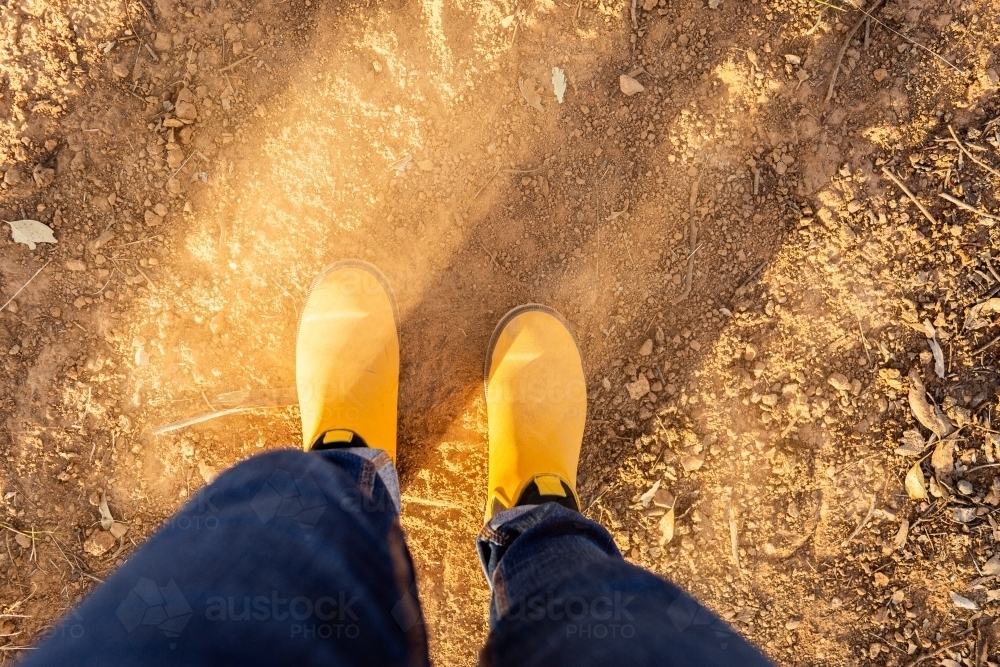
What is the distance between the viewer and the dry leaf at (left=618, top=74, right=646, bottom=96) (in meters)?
1.85

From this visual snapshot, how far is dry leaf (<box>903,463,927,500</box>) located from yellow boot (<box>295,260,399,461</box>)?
5.49ft

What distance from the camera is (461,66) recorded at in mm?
1848

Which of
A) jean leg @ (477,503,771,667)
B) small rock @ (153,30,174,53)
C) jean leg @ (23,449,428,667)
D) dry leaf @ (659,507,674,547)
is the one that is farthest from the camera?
dry leaf @ (659,507,674,547)

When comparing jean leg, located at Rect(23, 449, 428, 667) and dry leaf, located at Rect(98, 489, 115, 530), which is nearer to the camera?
jean leg, located at Rect(23, 449, 428, 667)

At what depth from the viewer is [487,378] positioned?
1.92 meters

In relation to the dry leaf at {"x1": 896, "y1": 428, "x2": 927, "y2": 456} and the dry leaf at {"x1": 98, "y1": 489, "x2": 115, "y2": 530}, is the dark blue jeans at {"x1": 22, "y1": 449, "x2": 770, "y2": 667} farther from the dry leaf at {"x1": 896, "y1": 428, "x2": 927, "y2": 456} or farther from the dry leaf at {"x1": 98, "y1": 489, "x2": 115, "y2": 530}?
the dry leaf at {"x1": 896, "y1": 428, "x2": 927, "y2": 456}

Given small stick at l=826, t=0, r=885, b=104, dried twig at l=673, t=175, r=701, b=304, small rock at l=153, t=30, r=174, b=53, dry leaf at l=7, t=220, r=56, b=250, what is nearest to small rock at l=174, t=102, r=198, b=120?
small rock at l=153, t=30, r=174, b=53

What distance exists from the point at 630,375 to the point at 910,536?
103cm

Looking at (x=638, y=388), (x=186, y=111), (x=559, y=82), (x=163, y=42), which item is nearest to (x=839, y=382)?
(x=638, y=388)

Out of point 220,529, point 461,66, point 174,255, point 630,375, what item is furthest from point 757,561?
point 174,255

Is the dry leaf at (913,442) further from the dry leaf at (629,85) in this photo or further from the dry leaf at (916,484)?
the dry leaf at (629,85)

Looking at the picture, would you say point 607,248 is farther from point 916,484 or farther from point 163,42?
point 163,42

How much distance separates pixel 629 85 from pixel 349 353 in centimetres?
126

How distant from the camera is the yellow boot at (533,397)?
72.7 inches
